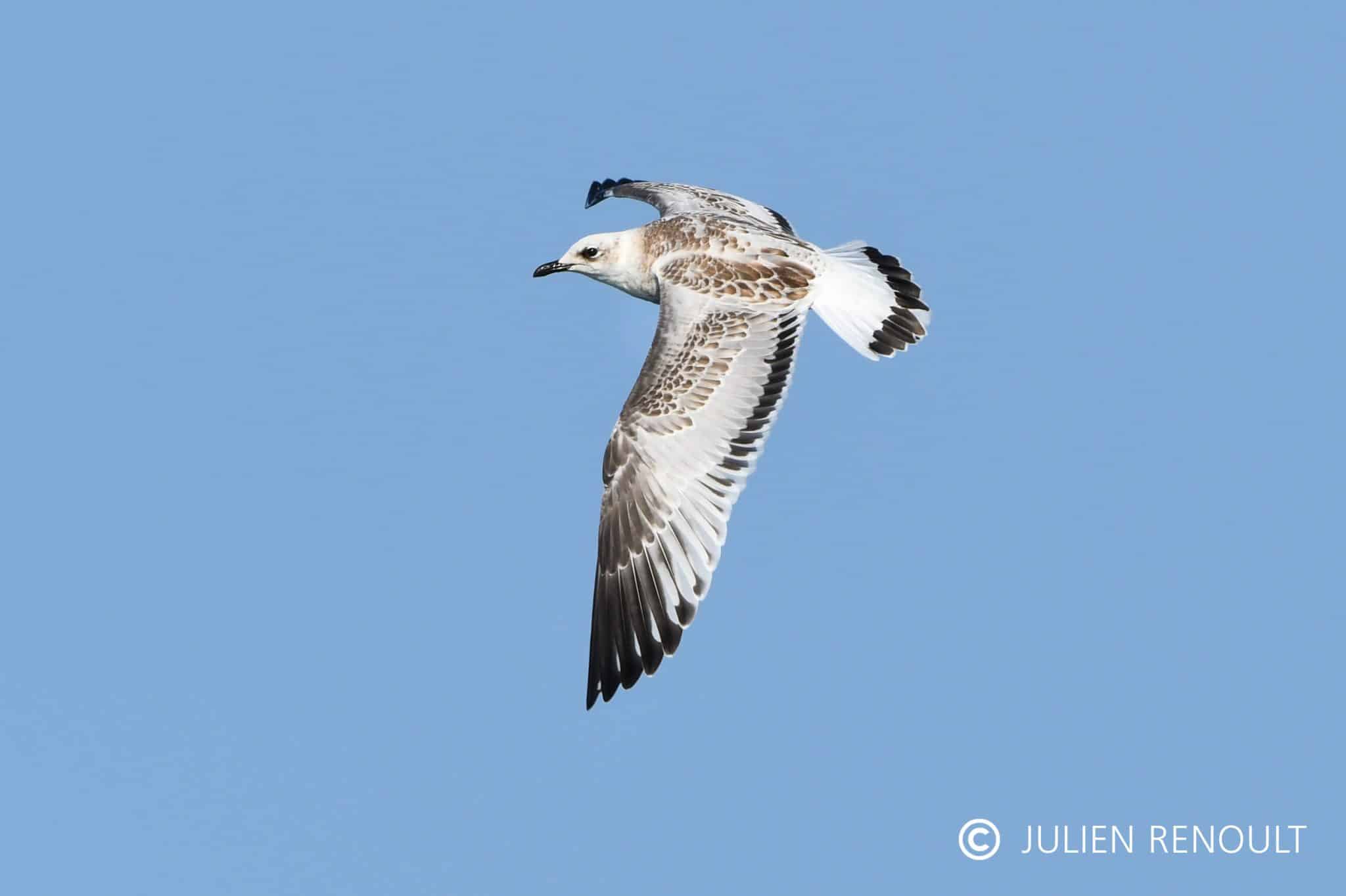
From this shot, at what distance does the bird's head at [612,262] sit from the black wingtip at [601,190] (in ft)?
5.55

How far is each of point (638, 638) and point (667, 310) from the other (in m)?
1.77

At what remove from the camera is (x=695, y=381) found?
824 cm

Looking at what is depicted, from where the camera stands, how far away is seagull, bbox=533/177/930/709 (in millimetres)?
7883

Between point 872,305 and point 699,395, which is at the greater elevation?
point 872,305

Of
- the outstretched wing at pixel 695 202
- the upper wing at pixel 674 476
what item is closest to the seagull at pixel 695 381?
the upper wing at pixel 674 476

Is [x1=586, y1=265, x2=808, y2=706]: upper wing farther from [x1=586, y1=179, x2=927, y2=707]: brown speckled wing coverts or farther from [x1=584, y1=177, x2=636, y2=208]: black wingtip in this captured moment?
[x1=584, y1=177, x2=636, y2=208]: black wingtip

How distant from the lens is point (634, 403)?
27.0ft

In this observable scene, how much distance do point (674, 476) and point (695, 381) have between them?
50cm

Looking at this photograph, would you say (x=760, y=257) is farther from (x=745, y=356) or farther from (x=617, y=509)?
(x=617, y=509)

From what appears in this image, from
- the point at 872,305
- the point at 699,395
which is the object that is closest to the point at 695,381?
the point at 699,395

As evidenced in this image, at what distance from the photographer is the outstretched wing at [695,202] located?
33.0 ft

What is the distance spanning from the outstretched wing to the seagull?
58 cm

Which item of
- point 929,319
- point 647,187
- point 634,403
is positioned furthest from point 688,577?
point 647,187

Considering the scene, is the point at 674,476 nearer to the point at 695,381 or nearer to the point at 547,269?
the point at 695,381
